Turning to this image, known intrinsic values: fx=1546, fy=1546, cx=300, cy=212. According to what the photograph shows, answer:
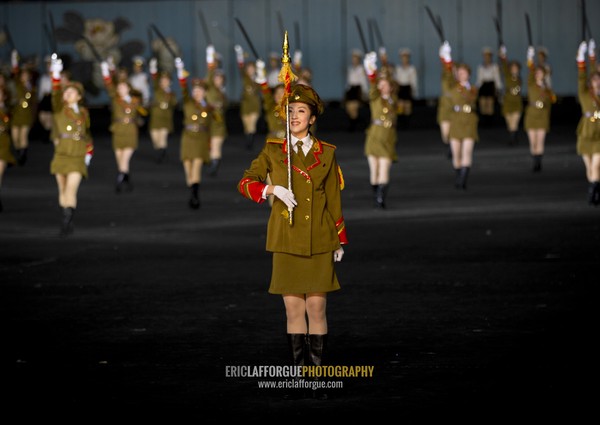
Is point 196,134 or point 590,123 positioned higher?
point 590,123

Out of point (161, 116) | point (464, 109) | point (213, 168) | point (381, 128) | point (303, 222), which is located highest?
point (303, 222)

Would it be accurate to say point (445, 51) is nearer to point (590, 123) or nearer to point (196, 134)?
point (590, 123)

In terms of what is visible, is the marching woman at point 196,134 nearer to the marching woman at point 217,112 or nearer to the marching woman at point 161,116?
the marching woman at point 217,112

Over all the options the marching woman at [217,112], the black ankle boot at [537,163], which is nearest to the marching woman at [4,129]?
the marching woman at [217,112]

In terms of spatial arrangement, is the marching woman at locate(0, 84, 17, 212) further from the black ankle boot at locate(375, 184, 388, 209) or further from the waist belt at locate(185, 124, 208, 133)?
the black ankle boot at locate(375, 184, 388, 209)

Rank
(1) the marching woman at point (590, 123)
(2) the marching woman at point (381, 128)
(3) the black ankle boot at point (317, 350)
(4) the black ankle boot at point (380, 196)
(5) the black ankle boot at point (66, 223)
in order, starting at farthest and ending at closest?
(2) the marching woman at point (381, 128) < (1) the marching woman at point (590, 123) < (4) the black ankle boot at point (380, 196) < (5) the black ankle boot at point (66, 223) < (3) the black ankle boot at point (317, 350)

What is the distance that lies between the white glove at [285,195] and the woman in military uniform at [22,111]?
819 inches

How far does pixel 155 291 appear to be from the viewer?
11.9 meters

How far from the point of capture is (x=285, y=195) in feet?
25.0

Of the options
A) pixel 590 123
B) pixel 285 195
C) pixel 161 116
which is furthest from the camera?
pixel 161 116

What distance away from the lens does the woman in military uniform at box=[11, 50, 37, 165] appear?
29.1 meters

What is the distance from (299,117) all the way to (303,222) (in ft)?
1.74

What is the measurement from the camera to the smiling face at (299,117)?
7.79m

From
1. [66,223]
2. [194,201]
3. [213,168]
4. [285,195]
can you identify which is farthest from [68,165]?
[285,195]
